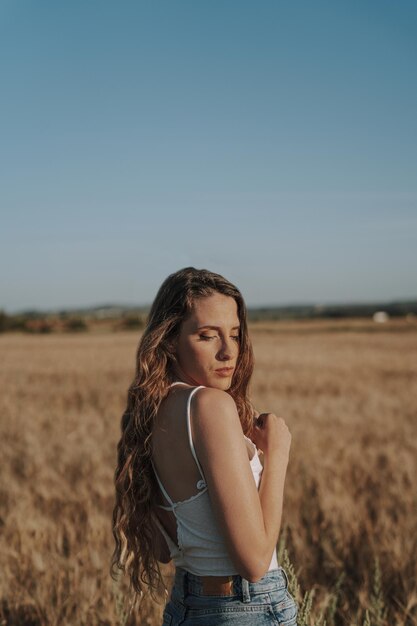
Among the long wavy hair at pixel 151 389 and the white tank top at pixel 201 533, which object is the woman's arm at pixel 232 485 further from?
the long wavy hair at pixel 151 389

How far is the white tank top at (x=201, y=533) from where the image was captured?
1.39 meters

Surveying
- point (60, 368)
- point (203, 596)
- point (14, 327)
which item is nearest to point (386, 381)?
point (60, 368)

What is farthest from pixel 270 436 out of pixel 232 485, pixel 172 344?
pixel 172 344

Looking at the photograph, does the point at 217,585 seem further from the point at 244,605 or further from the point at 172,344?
the point at 172,344

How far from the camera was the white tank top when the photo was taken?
Answer: 139 cm

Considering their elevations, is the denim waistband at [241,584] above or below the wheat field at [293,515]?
above

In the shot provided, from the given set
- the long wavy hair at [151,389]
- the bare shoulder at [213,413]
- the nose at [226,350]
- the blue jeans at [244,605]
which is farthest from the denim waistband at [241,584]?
the nose at [226,350]

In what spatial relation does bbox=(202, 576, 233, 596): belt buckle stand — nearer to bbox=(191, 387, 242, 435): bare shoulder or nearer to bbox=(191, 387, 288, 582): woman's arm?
bbox=(191, 387, 288, 582): woman's arm

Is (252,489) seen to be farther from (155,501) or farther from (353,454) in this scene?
(353,454)

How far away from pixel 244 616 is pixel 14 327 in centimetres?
7683

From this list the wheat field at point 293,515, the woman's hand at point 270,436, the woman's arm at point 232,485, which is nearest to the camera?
the woman's arm at point 232,485

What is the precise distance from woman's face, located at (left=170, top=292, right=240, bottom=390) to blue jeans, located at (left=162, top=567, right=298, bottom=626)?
0.43 metres

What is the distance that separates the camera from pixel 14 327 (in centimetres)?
7500

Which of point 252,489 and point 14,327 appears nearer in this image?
point 252,489
